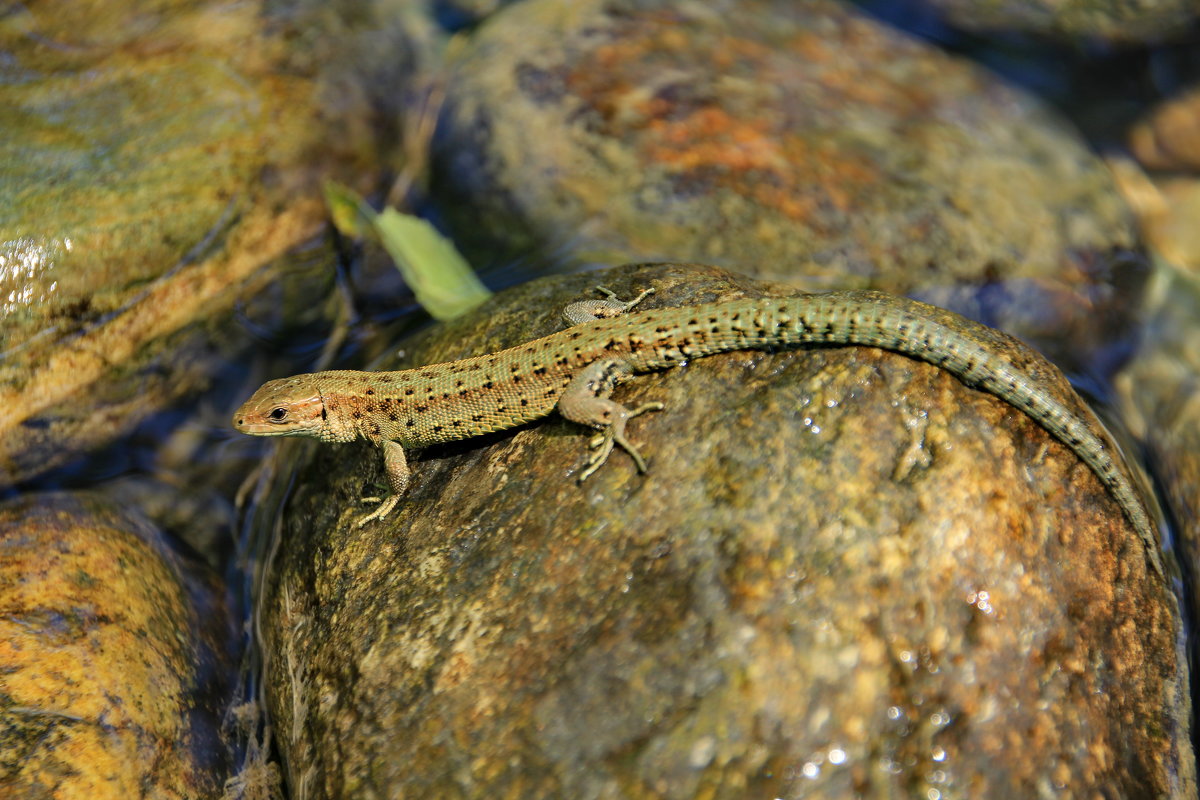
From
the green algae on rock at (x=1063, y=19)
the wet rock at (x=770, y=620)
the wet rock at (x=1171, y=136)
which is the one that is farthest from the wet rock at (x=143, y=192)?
the wet rock at (x=1171, y=136)

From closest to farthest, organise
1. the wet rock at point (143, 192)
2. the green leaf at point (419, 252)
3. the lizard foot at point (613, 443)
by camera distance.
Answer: the lizard foot at point (613, 443) → the wet rock at point (143, 192) → the green leaf at point (419, 252)

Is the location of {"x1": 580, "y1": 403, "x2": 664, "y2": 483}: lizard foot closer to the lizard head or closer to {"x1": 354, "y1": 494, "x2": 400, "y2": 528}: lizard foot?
{"x1": 354, "y1": 494, "x2": 400, "y2": 528}: lizard foot

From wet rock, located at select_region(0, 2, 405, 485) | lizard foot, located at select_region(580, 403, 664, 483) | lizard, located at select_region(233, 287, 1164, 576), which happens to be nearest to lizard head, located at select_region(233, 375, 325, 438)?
lizard, located at select_region(233, 287, 1164, 576)

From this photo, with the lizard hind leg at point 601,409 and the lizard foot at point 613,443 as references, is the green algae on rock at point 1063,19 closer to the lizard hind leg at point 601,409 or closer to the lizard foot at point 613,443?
the lizard hind leg at point 601,409

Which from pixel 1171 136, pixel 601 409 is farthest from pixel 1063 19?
pixel 601 409

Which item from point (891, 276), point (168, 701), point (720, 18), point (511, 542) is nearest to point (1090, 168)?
point (891, 276)

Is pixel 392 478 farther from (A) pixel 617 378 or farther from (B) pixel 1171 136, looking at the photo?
(B) pixel 1171 136

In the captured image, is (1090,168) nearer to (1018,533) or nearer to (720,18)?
(720,18)
